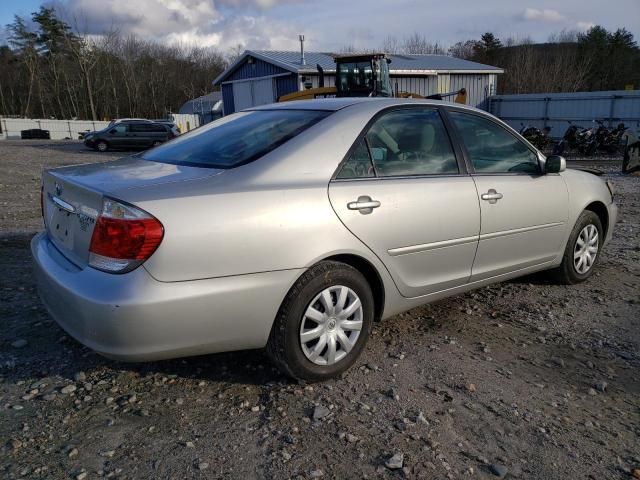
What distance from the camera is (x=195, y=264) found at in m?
2.55

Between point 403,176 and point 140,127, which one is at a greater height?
point 403,176

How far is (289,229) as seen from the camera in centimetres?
278

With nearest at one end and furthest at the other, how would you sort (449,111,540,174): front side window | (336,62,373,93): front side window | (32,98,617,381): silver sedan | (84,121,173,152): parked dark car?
(32,98,617,381): silver sedan → (449,111,540,174): front side window → (336,62,373,93): front side window → (84,121,173,152): parked dark car

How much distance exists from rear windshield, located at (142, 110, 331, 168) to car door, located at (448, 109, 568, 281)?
123 cm

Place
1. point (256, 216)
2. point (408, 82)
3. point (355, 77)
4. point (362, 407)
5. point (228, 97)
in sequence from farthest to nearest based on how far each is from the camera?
point (228, 97)
point (408, 82)
point (355, 77)
point (362, 407)
point (256, 216)

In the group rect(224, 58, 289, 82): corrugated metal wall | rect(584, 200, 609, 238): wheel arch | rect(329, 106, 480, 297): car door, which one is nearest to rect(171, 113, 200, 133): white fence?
rect(224, 58, 289, 82): corrugated metal wall

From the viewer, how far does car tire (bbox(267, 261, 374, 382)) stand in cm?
288

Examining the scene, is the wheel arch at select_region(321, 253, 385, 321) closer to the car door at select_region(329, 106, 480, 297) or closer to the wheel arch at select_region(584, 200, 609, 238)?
the car door at select_region(329, 106, 480, 297)

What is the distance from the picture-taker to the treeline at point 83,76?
200ft

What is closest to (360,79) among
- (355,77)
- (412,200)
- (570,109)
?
(355,77)

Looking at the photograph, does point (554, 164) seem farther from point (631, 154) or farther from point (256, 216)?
point (631, 154)

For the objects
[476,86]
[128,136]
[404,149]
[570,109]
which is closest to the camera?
[404,149]

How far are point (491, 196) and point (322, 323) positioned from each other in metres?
1.63

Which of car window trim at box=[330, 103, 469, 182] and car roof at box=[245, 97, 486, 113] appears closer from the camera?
car window trim at box=[330, 103, 469, 182]
